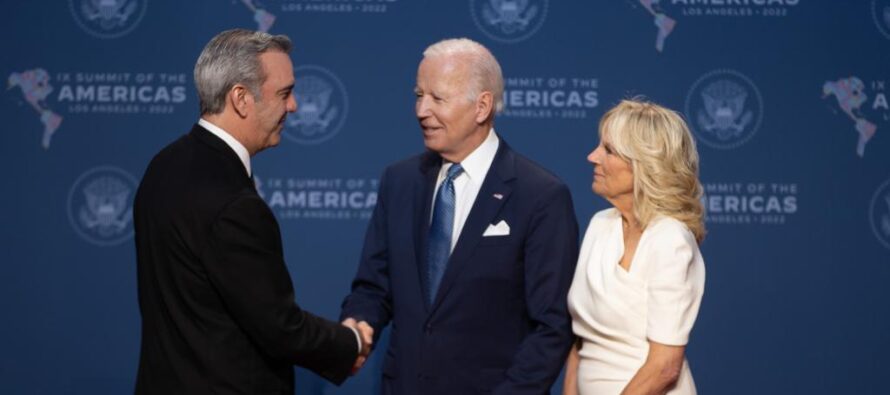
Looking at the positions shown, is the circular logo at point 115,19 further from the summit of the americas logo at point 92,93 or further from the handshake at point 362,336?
the handshake at point 362,336

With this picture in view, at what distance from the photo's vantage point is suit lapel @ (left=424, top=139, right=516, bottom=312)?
2.51m

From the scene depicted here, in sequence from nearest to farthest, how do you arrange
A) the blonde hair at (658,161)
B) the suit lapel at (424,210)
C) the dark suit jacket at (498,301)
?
the blonde hair at (658,161)
the dark suit jacket at (498,301)
the suit lapel at (424,210)

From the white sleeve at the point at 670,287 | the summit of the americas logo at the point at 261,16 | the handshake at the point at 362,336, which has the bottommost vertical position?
the handshake at the point at 362,336

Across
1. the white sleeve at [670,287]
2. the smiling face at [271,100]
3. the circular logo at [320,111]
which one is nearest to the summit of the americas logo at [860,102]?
the circular logo at [320,111]

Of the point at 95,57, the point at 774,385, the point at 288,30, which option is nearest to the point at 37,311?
the point at 95,57

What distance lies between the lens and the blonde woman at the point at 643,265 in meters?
2.27

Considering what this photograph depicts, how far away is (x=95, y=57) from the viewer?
427 centimetres

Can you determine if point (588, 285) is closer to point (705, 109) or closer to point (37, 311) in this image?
point (705, 109)

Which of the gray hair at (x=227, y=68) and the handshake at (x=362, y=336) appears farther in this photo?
the handshake at (x=362, y=336)

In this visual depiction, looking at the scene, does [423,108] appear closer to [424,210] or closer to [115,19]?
[424,210]

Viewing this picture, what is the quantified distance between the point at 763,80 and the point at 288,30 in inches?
79.9

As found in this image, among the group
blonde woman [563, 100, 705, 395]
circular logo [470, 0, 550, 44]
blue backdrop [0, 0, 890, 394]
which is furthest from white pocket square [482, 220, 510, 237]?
circular logo [470, 0, 550, 44]

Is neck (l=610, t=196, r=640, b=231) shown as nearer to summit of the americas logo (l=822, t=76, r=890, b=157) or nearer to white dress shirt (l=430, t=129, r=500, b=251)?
white dress shirt (l=430, t=129, r=500, b=251)

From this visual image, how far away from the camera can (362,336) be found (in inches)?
101
